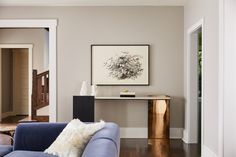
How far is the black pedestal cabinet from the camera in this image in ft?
20.9

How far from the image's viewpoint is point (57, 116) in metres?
6.90

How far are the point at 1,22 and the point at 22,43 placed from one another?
294 cm

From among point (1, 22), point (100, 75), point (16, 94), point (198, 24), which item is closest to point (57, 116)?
point (100, 75)

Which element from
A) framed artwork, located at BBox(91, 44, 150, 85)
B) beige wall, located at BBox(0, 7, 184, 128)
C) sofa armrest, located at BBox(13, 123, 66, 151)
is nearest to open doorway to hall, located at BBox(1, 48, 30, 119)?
beige wall, located at BBox(0, 7, 184, 128)

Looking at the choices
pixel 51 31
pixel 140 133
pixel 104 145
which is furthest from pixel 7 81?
A: pixel 104 145

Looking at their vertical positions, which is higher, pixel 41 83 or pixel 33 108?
pixel 41 83

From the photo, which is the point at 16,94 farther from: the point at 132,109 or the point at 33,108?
the point at 132,109

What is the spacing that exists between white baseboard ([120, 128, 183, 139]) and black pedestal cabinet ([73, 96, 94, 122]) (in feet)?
2.83

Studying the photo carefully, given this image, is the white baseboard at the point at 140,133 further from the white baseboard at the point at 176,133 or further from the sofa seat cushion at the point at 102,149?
the sofa seat cushion at the point at 102,149

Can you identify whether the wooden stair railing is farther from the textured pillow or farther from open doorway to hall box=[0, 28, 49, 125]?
the textured pillow

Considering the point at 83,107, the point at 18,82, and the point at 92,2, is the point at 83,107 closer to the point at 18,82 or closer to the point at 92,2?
the point at 92,2

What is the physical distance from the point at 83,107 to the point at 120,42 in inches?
59.2

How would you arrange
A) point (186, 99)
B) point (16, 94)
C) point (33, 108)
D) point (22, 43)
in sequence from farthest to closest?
point (16, 94) < point (22, 43) < point (33, 108) < point (186, 99)

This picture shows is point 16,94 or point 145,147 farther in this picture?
point 16,94
